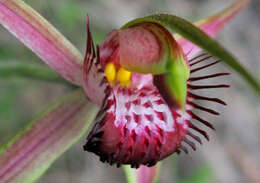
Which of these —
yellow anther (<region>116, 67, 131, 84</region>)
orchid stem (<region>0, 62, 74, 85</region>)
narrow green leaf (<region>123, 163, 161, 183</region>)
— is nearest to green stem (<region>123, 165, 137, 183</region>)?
narrow green leaf (<region>123, 163, 161, 183</region>)

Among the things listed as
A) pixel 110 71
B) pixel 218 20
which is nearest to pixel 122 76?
pixel 110 71

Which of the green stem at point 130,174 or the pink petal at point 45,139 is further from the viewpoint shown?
the green stem at point 130,174

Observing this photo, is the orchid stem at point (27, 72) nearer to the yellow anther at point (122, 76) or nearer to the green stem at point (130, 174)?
the yellow anther at point (122, 76)

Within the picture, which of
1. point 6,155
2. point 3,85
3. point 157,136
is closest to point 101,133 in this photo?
point 157,136

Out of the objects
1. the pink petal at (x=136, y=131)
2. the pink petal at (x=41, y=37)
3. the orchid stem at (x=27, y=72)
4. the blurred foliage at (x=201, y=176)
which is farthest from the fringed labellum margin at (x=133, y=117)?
the blurred foliage at (x=201, y=176)

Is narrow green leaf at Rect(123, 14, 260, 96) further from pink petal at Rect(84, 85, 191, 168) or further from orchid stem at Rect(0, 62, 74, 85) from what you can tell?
orchid stem at Rect(0, 62, 74, 85)

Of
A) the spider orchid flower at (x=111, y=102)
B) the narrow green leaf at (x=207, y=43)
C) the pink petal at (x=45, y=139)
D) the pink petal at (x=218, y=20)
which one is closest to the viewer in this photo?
the narrow green leaf at (x=207, y=43)

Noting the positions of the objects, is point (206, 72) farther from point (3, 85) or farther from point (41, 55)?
point (41, 55)
